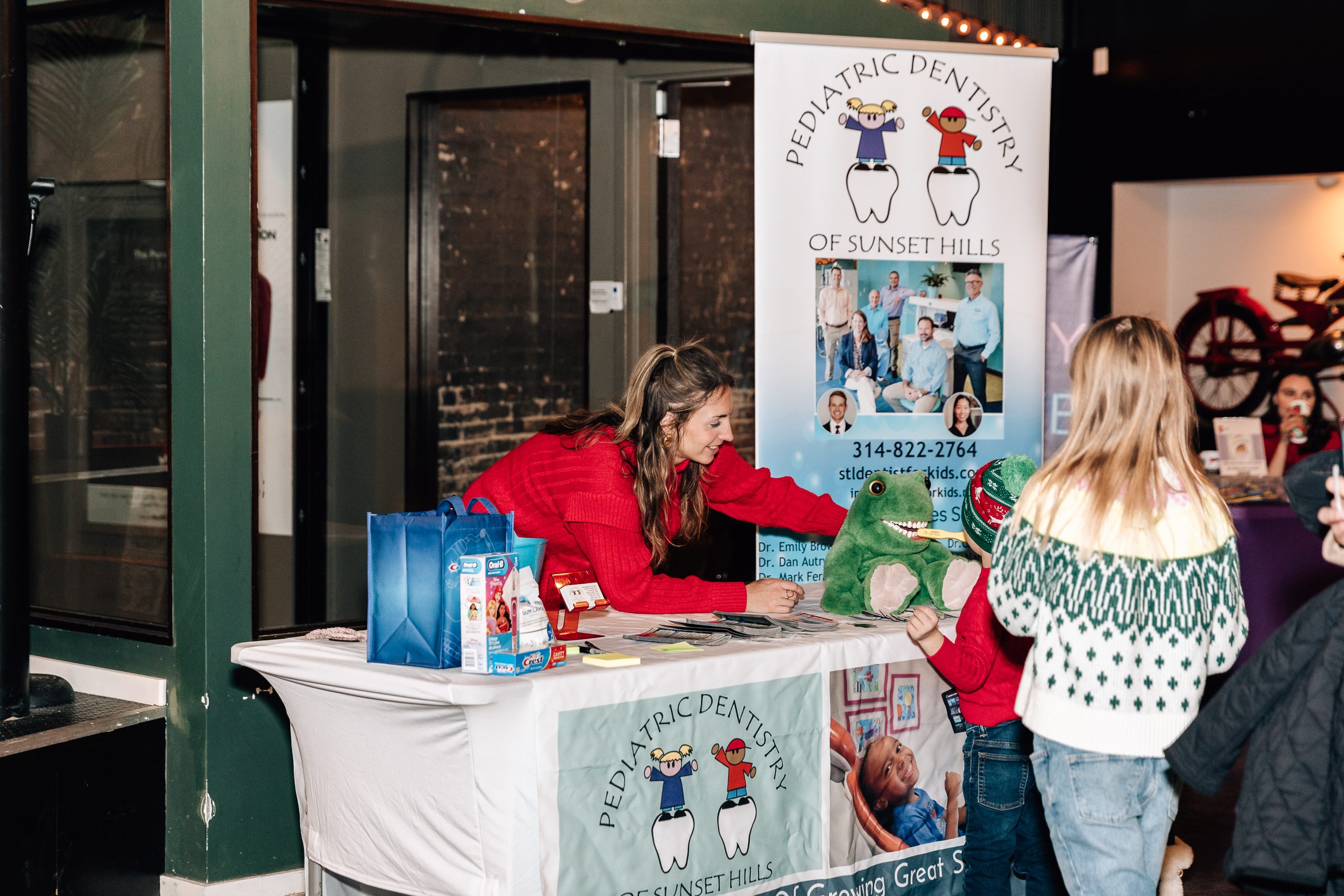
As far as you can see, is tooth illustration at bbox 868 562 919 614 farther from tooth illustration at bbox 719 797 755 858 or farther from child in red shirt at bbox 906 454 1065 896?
tooth illustration at bbox 719 797 755 858

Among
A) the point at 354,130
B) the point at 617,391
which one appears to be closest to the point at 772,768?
the point at 617,391

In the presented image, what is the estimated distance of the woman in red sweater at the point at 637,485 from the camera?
319cm

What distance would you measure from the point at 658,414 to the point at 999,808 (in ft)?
3.87

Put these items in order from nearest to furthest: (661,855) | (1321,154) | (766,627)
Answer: (661,855), (766,627), (1321,154)

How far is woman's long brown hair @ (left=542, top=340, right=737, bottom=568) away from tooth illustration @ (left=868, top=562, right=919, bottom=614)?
52 cm

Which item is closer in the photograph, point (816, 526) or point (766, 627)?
point (766, 627)

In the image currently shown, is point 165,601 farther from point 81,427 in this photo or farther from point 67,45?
point 67,45

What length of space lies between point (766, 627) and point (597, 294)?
2.75 m

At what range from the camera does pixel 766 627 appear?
10.3 ft

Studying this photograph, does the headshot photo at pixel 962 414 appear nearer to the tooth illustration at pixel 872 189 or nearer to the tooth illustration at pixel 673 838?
the tooth illustration at pixel 872 189

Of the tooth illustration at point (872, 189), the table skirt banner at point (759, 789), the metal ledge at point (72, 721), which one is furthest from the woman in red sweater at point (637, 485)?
the metal ledge at point (72, 721)

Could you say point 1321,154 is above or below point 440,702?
above

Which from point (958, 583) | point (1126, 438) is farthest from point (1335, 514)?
point (958, 583)

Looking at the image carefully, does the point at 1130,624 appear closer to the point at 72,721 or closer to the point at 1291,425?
the point at 72,721
